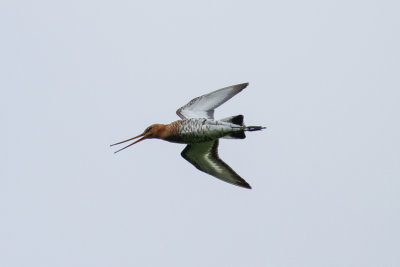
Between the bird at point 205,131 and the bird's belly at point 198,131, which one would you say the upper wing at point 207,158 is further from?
the bird's belly at point 198,131

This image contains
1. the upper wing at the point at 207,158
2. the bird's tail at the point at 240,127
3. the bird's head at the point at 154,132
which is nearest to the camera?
the bird's tail at the point at 240,127

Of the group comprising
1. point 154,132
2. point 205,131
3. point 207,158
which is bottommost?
point 207,158

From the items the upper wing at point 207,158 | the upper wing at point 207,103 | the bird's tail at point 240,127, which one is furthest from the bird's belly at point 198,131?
the upper wing at point 207,158

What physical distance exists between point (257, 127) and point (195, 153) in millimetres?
2277

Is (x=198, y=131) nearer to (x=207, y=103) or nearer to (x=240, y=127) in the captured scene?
(x=240, y=127)

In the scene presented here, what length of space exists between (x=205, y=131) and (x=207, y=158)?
1.75m

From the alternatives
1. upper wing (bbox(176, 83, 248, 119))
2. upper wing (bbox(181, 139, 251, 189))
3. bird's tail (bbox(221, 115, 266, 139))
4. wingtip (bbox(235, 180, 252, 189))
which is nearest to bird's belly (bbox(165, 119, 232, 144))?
bird's tail (bbox(221, 115, 266, 139))

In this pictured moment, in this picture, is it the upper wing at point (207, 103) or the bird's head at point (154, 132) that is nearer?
the bird's head at point (154, 132)

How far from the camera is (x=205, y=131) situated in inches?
622

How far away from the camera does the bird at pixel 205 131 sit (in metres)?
15.8

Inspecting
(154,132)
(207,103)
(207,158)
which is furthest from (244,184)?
(154,132)

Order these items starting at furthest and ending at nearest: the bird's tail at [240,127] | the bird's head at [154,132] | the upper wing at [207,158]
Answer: the upper wing at [207,158] → the bird's head at [154,132] → the bird's tail at [240,127]

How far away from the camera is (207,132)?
51.8ft

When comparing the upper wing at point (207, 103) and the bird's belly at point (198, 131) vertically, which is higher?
the upper wing at point (207, 103)
